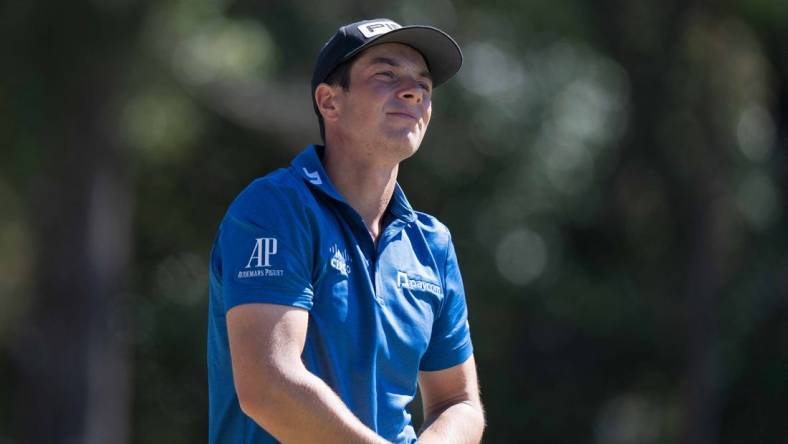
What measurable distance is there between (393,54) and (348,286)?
66 cm

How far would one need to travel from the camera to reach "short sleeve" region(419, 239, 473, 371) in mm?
3631

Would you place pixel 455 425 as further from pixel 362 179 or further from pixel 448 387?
pixel 362 179

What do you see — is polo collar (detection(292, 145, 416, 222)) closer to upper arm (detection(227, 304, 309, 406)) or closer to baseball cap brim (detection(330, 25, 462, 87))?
baseball cap brim (detection(330, 25, 462, 87))

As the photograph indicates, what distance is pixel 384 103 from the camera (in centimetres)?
349

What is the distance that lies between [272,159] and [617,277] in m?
4.09

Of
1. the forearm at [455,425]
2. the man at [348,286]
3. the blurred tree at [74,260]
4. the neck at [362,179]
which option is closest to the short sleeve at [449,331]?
the man at [348,286]

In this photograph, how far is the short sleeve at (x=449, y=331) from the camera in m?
3.63

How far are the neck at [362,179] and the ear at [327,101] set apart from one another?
93 mm

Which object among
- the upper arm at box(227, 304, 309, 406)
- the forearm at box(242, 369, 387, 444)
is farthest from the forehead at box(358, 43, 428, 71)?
the forearm at box(242, 369, 387, 444)

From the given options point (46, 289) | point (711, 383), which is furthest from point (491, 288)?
point (46, 289)

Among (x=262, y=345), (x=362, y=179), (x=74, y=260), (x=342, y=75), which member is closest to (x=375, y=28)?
(x=342, y=75)

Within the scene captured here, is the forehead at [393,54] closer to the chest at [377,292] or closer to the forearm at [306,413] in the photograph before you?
the chest at [377,292]

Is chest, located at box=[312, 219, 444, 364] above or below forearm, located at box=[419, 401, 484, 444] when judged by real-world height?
above

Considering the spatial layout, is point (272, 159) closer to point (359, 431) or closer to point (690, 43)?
point (690, 43)
